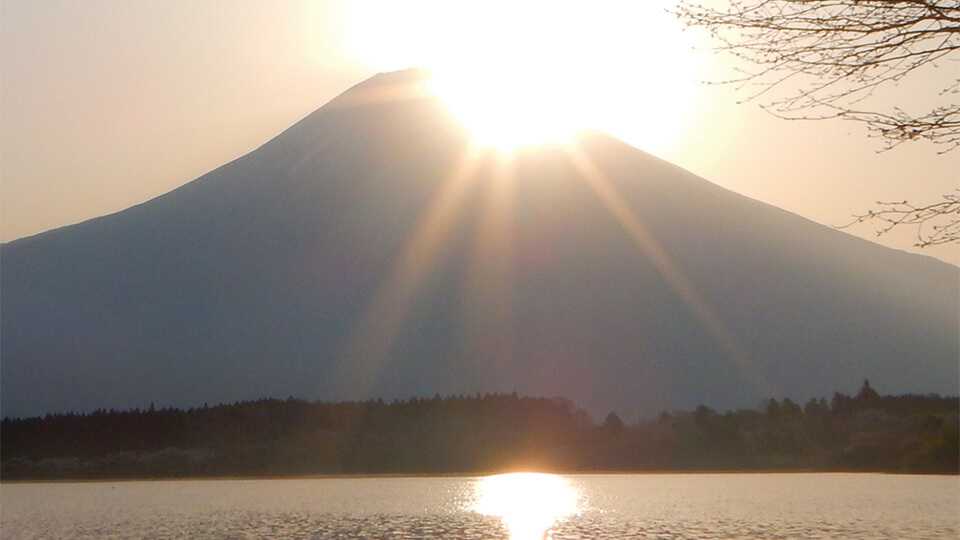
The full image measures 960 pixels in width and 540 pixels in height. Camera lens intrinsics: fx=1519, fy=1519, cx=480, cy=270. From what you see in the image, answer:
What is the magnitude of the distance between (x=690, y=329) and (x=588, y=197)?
16.9 m

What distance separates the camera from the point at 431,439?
7344 cm

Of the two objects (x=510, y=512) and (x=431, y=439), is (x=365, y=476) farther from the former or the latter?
(x=510, y=512)

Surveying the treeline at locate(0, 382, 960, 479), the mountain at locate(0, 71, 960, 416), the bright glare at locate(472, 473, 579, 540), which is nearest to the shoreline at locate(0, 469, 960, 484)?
the treeline at locate(0, 382, 960, 479)

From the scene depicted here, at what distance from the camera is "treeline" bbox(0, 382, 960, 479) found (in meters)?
69.8

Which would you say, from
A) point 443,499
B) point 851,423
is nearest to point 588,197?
A: point 851,423

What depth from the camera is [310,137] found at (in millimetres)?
126688

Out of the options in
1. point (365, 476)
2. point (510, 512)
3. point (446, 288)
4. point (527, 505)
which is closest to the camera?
point (510, 512)

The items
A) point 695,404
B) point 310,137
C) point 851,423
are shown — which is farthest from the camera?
point 310,137

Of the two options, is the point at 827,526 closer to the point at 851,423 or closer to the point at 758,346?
the point at 851,423

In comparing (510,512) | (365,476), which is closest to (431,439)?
(365,476)

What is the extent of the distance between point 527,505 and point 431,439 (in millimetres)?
35562

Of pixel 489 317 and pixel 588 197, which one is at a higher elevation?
pixel 588 197

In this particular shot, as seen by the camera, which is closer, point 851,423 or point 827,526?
point 827,526

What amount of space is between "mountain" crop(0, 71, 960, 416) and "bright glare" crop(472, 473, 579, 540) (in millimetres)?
43621
